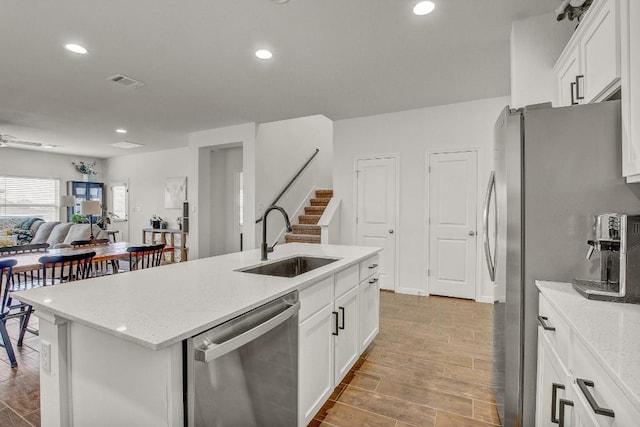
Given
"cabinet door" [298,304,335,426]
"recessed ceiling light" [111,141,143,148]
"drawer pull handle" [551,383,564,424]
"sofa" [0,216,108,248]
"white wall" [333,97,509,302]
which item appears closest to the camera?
"drawer pull handle" [551,383,564,424]

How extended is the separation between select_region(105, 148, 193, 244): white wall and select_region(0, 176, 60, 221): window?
56.4 inches

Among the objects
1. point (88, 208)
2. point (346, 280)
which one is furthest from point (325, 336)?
point (88, 208)

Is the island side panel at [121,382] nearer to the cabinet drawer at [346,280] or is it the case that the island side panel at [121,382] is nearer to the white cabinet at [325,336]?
the white cabinet at [325,336]

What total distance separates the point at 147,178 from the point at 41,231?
99.4 inches

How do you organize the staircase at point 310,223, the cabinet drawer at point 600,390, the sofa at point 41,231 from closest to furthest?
the cabinet drawer at point 600,390, the staircase at point 310,223, the sofa at point 41,231

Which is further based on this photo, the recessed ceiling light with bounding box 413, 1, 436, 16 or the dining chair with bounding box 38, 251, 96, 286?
the dining chair with bounding box 38, 251, 96, 286

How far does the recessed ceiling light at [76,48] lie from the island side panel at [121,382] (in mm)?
2781

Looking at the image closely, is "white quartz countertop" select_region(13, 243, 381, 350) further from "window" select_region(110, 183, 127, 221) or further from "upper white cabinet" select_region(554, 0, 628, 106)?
"window" select_region(110, 183, 127, 221)

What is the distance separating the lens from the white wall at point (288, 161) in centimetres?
546

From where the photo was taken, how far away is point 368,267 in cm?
250

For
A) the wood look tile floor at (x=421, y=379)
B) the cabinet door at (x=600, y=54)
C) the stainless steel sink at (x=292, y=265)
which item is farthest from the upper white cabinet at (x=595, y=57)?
the wood look tile floor at (x=421, y=379)

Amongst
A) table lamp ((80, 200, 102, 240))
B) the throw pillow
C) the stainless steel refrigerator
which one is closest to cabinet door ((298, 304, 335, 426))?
the stainless steel refrigerator

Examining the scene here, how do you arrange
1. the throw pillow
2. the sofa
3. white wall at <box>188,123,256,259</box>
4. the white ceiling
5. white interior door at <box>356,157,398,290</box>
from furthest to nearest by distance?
the throw pillow < the sofa < white wall at <box>188,123,256,259</box> < white interior door at <box>356,157,398,290</box> < the white ceiling

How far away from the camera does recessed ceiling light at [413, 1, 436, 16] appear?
7.29 feet
